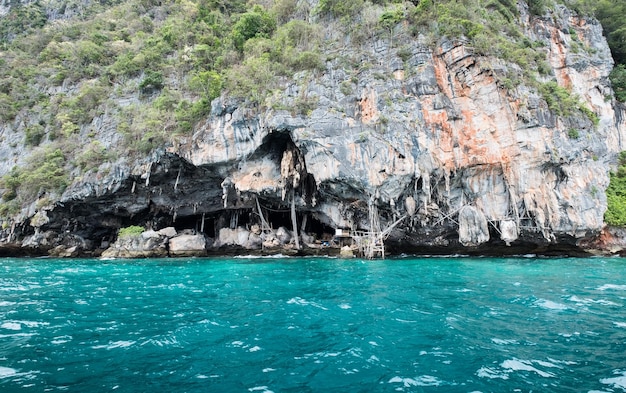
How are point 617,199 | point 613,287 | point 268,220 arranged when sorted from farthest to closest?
point 268,220 → point 617,199 → point 613,287

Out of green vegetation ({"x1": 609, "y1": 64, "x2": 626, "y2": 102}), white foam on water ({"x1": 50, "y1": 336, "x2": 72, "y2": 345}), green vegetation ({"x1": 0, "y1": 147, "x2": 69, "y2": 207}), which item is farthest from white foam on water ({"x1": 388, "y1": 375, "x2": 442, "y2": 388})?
green vegetation ({"x1": 609, "y1": 64, "x2": 626, "y2": 102})

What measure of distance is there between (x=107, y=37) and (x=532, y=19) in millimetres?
39583

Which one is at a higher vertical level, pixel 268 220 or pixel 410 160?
pixel 410 160

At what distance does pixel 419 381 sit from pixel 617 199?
23.0m

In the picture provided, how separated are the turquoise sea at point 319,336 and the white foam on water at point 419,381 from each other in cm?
2

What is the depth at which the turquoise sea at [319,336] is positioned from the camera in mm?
4156

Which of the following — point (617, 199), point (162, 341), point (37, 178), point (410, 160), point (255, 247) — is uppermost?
point (37, 178)

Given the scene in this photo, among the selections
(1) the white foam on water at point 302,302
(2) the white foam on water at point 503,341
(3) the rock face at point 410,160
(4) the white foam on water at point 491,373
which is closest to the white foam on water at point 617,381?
(4) the white foam on water at point 491,373

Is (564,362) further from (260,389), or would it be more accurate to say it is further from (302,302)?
(302,302)

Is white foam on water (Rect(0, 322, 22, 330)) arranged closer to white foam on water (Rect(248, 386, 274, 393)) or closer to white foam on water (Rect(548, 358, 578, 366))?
white foam on water (Rect(248, 386, 274, 393))

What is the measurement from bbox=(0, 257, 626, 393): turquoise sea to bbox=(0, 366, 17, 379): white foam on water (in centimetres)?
1

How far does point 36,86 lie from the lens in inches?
1304

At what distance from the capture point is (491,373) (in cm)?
432

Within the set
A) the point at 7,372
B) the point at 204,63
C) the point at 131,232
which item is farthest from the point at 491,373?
the point at 204,63
